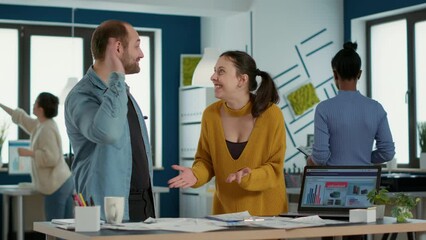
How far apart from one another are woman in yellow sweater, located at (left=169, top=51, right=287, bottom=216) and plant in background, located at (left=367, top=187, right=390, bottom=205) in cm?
40

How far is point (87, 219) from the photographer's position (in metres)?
2.71

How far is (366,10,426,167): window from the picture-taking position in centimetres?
830

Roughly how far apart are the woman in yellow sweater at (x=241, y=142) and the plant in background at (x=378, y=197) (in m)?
0.40

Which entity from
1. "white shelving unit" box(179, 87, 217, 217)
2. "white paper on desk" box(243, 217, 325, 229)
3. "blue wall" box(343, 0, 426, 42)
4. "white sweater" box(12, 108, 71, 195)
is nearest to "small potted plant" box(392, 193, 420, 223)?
"white paper on desk" box(243, 217, 325, 229)

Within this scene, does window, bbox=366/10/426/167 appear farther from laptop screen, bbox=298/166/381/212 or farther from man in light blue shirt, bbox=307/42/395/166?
laptop screen, bbox=298/166/381/212

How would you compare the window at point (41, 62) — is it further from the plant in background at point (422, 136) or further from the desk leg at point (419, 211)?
the desk leg at point (419, 211)

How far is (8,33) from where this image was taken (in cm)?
934

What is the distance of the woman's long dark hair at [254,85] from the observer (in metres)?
3.62

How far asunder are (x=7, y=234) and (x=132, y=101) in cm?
545

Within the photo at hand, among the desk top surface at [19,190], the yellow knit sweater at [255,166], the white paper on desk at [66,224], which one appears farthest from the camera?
the desk top surface at [19,190]

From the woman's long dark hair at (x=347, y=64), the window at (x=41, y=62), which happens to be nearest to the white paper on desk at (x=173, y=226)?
the woman's long dark hair at (x=347, y=64)

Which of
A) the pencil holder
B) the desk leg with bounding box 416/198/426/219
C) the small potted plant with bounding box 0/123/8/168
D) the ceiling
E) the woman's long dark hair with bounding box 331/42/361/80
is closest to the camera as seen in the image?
the pencil holder

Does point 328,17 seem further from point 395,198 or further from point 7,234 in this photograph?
point 395,198

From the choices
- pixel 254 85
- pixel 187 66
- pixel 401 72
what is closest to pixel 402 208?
pixel 254 85
